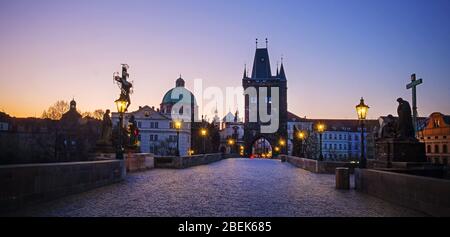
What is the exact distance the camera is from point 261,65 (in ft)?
328

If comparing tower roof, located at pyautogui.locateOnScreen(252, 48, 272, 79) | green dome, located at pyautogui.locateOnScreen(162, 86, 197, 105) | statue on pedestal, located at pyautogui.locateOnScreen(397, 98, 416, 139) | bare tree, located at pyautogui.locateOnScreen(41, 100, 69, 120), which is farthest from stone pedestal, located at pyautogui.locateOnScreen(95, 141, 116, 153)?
green dome, located at pyautogui.locateOnScreen(162, 86, 197, 105)

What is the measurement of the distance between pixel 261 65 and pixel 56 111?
5047 cm

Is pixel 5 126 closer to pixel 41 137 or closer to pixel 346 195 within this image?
pixel 41 137

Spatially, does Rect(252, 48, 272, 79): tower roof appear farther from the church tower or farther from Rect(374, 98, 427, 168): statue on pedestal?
Rect(374, 98, 427, 168): statue on pedestal

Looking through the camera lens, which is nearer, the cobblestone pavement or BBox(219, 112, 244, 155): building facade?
the cobblestone pavement

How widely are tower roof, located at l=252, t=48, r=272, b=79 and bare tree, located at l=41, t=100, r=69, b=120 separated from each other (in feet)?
150

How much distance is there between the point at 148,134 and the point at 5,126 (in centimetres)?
2973

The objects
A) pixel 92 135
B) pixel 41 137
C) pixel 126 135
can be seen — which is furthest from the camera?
pixel 92 135

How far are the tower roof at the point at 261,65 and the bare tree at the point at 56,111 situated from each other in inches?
1796

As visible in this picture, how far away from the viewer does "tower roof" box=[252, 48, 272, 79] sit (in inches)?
3888

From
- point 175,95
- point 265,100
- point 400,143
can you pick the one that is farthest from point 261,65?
point 400,143

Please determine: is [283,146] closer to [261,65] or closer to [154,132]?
[261,65]
